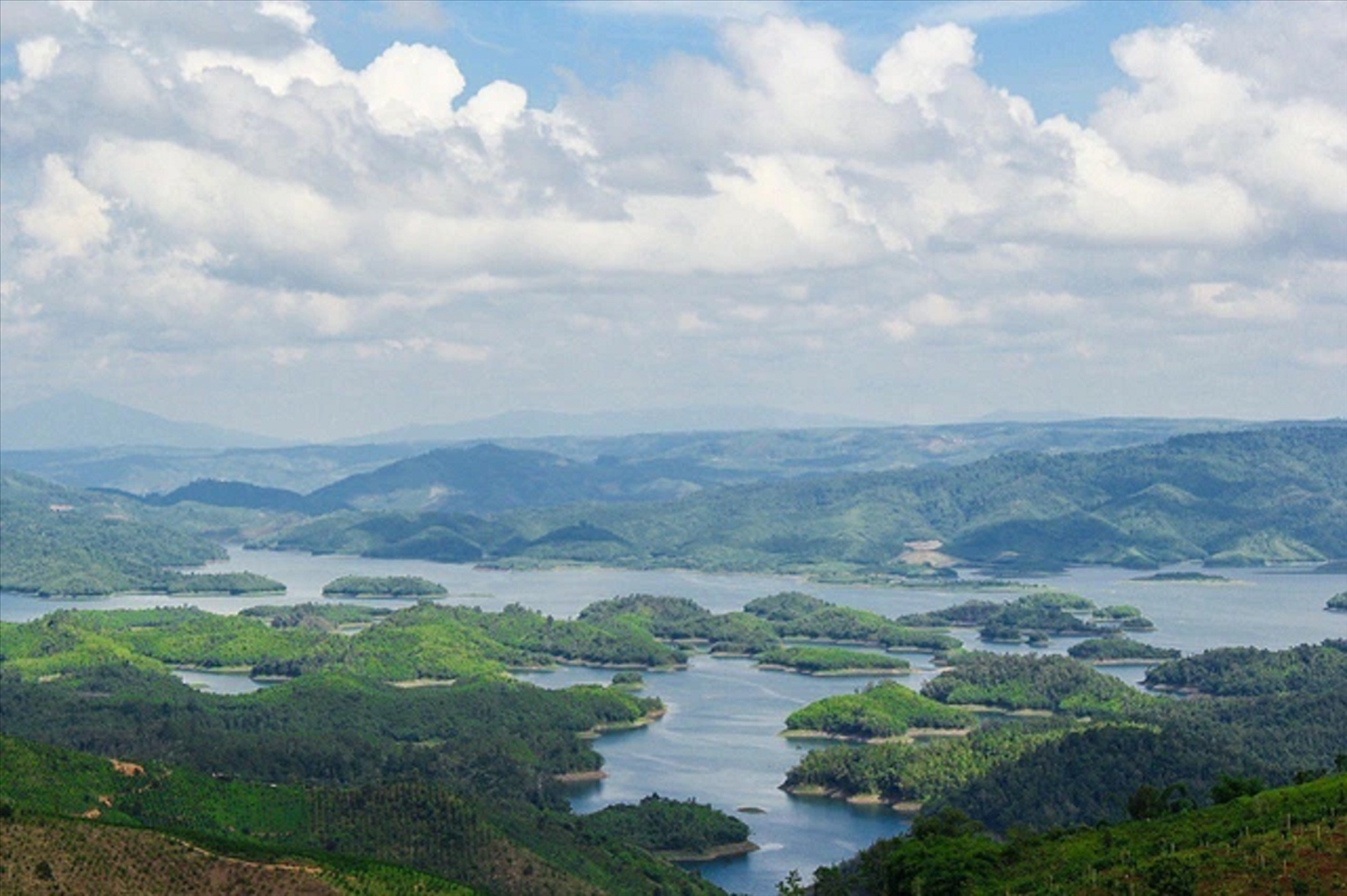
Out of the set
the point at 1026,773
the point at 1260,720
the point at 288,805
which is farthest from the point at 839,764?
the point at 288,805

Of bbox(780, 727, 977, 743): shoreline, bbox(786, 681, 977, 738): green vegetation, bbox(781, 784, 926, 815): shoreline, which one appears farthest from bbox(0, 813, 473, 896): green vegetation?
bbox(786, 681, 977, 738): green vegetation

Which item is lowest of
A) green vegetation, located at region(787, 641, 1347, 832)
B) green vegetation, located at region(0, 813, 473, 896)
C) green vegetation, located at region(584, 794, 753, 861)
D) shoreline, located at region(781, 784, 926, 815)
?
shoreline, located at region(781, 784, 926, 815)

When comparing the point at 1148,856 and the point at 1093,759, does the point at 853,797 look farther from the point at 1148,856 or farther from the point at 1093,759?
the point at 1148,856

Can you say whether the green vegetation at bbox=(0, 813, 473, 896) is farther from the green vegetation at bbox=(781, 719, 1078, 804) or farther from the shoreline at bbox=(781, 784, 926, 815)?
the green vegetation at bbox=(781, 719, 1078, 804)

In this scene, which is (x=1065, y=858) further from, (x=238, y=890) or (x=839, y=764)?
(x=839, y=764)

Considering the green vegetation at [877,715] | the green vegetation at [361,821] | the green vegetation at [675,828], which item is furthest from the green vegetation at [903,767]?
the green vegetation at [361,821]
